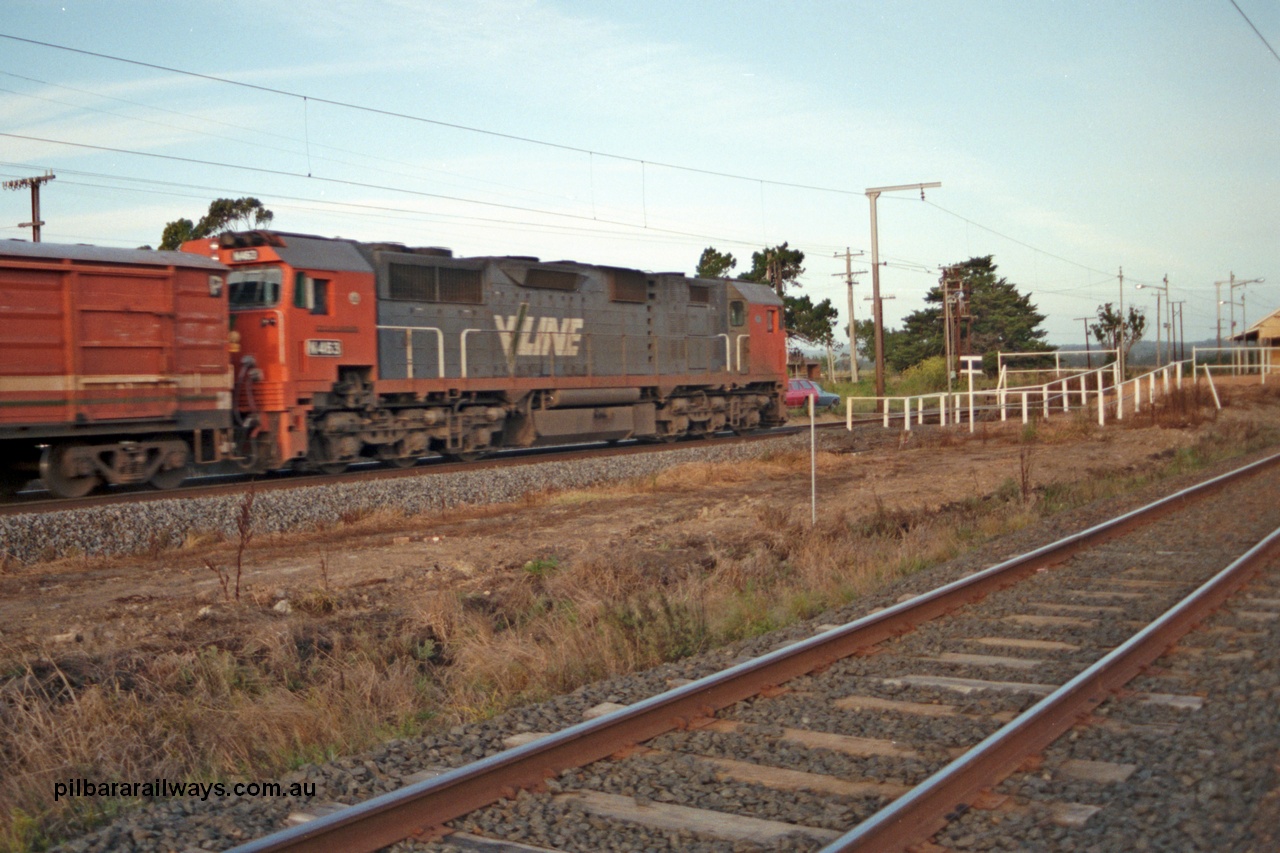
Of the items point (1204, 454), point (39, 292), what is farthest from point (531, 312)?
point (1204, 454)

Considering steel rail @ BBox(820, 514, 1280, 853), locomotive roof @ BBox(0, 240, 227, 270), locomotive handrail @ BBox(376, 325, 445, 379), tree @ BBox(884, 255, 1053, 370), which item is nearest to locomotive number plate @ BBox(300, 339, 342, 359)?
locomotive handrail @ BBox(376, 325, 445, 379)

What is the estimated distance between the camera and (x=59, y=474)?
43.1 feet

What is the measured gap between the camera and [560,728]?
4938mm

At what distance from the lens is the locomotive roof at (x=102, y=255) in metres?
12.8

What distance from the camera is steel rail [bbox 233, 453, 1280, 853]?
3553 mm

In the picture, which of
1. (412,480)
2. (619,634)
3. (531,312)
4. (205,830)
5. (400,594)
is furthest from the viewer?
(531,312)

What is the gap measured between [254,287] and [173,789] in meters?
12.9

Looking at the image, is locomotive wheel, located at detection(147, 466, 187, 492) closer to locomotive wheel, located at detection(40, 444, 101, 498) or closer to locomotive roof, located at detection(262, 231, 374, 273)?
locomotive wheel, located at detection(40, 444, 101, 498)

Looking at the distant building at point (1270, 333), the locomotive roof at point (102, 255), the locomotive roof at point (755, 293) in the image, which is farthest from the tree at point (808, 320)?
the locomotive roof at point (102, 255)

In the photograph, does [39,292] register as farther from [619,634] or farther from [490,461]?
[619,634]

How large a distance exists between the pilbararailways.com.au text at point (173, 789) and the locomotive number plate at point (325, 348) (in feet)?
39.1

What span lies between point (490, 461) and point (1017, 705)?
13.3m

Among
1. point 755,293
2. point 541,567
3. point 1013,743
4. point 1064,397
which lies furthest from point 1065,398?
point 1013,743

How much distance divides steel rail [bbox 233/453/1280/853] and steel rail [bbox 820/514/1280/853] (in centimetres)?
131
